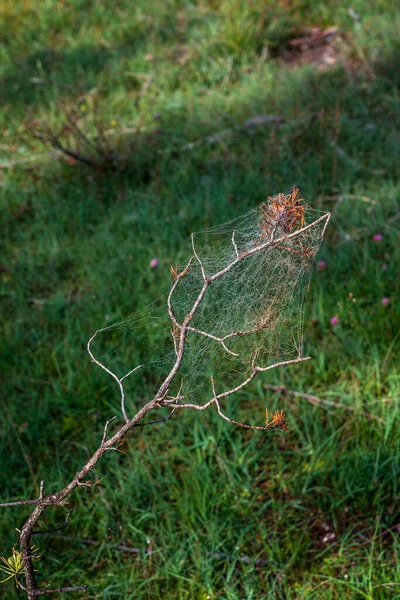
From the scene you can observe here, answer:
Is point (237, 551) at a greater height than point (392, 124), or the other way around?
point (392, 124)

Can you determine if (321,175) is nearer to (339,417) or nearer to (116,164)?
(116,164)

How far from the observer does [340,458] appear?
8.24 feet

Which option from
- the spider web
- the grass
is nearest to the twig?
the grass

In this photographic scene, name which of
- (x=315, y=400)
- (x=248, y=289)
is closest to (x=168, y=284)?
(x=315, y=400)

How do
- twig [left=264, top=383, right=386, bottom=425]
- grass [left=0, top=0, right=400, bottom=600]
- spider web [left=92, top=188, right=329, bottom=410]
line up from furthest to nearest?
twig [left=264, top=383, right=386, bottom=425], grass [left=0, top=0, right=400, bottom=600], spider web [left=92, top=188, right=329, bottom=410]

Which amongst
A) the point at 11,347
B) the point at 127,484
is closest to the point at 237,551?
the point at 127,484

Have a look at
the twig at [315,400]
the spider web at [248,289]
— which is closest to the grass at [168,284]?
the twig at [315,400]

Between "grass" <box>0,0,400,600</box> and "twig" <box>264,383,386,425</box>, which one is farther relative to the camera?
"twig" <box>264,383,386,425</box>

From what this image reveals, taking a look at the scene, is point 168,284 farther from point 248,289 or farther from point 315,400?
point 248,289

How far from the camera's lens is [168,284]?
3361 mm

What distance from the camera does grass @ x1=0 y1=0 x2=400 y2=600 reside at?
7.71 ft

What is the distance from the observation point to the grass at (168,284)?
7.71ft

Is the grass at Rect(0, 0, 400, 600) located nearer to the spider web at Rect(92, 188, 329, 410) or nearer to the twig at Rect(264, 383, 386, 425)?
the twig at Rect(264, 383, 386, 425)

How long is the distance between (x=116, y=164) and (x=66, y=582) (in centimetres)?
274
